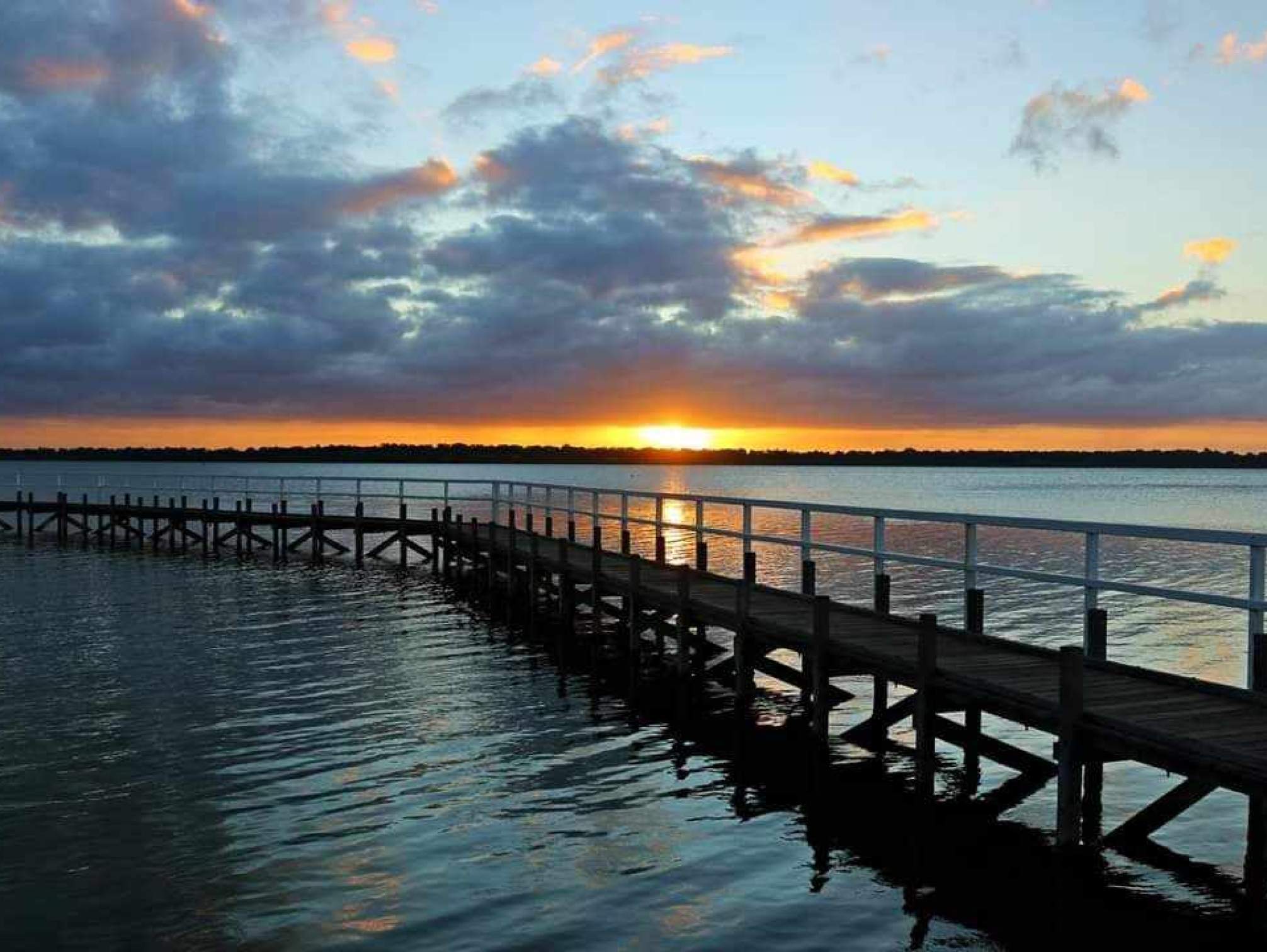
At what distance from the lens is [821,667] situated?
13773 millimetres

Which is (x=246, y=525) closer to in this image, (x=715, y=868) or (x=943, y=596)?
(x=943, y=596)

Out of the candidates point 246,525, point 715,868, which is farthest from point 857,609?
point 246,525

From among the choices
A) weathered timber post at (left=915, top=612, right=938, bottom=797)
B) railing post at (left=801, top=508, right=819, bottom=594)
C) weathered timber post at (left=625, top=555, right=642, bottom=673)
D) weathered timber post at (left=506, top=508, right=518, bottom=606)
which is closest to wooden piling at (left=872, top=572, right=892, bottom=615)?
railing post at (left=801, top=508, right=819, bottom=594)

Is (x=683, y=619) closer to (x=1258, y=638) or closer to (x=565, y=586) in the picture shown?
(x=565, y=586)

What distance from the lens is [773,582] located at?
41.2 metres

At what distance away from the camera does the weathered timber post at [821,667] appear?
13.7 m

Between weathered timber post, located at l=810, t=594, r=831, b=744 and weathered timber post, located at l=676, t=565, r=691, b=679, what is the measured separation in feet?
13.2

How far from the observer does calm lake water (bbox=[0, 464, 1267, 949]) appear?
906 centimetres

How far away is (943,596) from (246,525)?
3025cm

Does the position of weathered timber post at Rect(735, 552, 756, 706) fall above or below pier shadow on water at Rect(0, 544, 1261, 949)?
above

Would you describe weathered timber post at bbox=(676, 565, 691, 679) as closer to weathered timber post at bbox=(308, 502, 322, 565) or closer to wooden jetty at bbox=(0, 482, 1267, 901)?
wooden jetty at bbox=(0, 482, 1267, 901)

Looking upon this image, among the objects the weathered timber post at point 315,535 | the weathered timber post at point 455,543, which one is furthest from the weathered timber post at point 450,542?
the weathered timber post at point 315,535

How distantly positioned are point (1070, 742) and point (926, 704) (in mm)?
2234

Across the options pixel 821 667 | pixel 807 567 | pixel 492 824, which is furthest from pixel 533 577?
pixel 492 824
